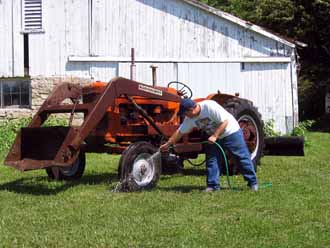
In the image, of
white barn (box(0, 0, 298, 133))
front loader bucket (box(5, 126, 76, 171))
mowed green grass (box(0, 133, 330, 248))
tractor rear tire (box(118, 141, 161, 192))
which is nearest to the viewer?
mowed green grass (box(0, 133, 330, 248))

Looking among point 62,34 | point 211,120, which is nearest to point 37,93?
point 62,34

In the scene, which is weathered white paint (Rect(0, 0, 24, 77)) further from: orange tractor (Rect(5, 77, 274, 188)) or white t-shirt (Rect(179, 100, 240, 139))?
white t-shirt (Rect(179, 100, 240, 139))

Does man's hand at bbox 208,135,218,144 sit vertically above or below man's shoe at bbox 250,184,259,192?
above

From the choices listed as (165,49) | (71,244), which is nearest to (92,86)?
(71,244)

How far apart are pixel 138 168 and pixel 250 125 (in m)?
2.84

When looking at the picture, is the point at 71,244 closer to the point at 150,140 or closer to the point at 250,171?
the point at 250,171

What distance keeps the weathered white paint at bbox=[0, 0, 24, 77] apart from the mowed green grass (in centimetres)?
728

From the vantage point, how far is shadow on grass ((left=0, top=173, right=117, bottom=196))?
358 inches

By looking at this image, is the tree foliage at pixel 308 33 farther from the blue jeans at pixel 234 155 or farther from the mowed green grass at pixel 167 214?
the blue jeans at pixel 234 155

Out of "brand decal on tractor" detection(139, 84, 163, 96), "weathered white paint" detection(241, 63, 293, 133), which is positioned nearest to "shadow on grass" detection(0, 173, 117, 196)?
"brand decal on tractor" detection(139, 84, 163, 96)

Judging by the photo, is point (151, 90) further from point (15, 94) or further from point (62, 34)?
point (15, 94)

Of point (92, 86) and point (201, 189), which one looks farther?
point (92, 86)

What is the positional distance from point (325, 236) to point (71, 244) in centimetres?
236

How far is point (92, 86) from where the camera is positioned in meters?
9.62
